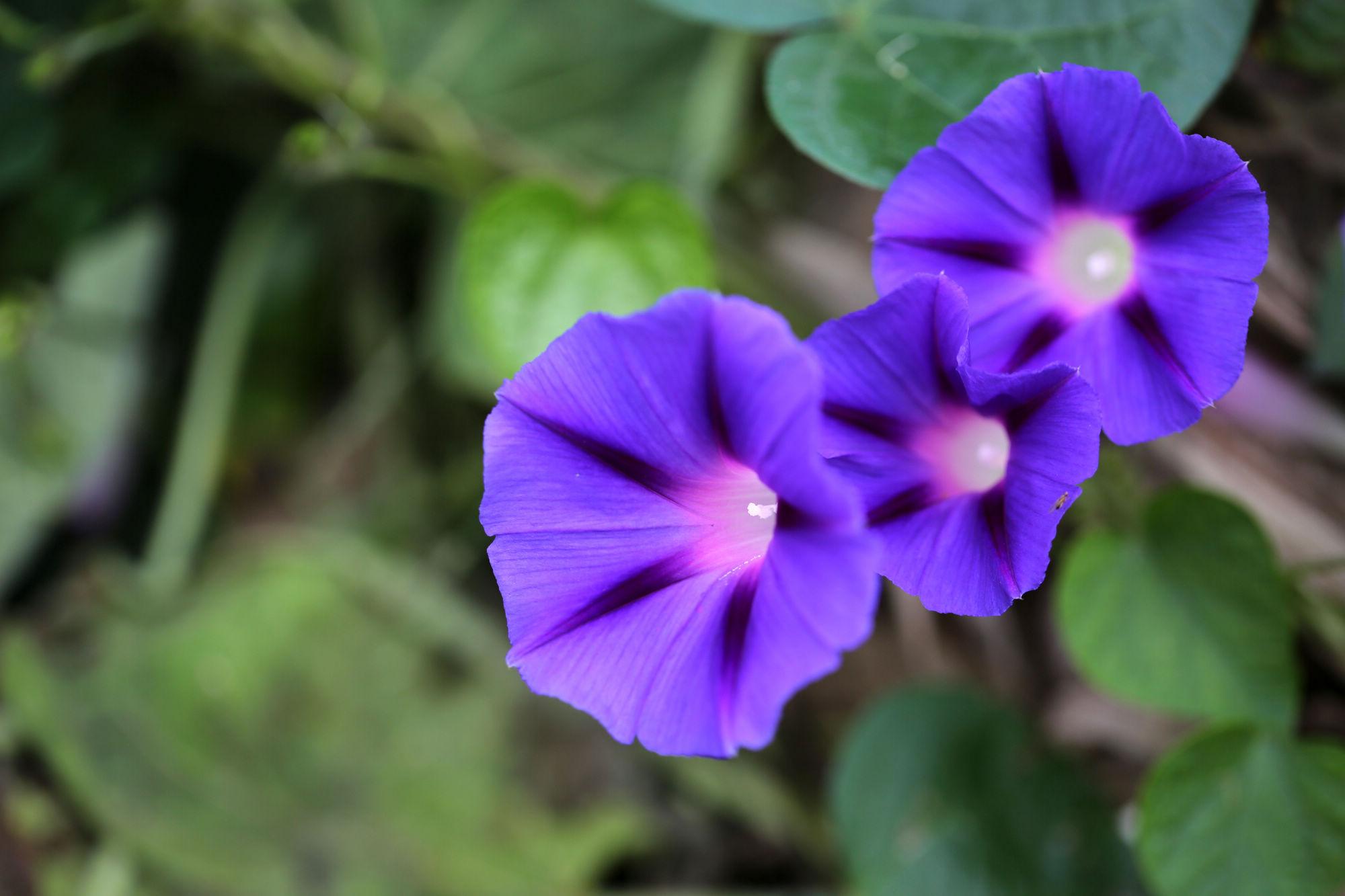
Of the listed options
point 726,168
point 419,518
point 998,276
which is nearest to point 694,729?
point 998,276

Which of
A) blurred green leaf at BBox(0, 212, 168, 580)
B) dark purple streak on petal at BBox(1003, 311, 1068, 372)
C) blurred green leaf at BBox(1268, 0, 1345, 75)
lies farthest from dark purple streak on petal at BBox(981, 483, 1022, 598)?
blurred green leaf at BBox(0, 212, 168, 580)

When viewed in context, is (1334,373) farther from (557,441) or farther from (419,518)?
(419,518)

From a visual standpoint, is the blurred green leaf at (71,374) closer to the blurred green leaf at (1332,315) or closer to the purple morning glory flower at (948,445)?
the purple morning glory flower at (948,445)

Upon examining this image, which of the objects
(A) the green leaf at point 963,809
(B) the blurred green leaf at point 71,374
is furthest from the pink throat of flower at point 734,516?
(B) the blurred green leaf at point 71,374

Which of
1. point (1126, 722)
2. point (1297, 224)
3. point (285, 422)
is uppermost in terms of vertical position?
point (1297, 224)

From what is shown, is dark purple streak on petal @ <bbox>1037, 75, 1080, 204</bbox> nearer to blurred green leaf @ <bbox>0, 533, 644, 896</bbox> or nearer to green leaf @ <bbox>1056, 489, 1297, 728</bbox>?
green leaf @ <bbox>1056, 489, 1297, 728</bbox>
